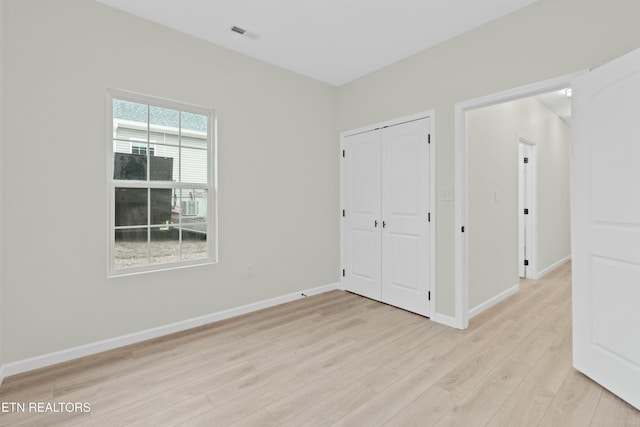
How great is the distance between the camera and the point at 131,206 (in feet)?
8.89

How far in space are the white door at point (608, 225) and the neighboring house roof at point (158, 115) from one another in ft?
10.6

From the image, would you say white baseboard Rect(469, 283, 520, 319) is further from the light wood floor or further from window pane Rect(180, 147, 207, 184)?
window pane Rect(180, 147, 207, 184)

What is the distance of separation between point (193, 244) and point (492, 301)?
11.4ft

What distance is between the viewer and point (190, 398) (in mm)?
1893

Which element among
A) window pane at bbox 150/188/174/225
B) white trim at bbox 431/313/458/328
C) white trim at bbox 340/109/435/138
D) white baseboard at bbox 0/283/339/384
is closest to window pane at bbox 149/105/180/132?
window pane at bbox 150/188/174/225

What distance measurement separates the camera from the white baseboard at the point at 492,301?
A: 10.7 feet

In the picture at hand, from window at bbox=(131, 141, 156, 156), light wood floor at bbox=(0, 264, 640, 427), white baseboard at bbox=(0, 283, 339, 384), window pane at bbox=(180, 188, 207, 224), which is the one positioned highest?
window at bbox=(131, 141, 156, 156)

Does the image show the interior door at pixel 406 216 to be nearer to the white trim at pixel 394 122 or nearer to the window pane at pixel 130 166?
the white trim at pixel 394 122

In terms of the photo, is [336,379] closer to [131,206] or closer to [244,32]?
[131,206]

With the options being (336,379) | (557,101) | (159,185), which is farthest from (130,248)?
(557,101)

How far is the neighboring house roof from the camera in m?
2.65

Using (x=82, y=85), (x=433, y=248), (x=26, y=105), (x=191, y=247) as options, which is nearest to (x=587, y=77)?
(x=433, y=248)

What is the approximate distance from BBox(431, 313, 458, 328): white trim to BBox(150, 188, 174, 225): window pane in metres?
2.86

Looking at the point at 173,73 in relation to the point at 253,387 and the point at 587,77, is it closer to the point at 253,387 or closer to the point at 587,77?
the point at 253,387
